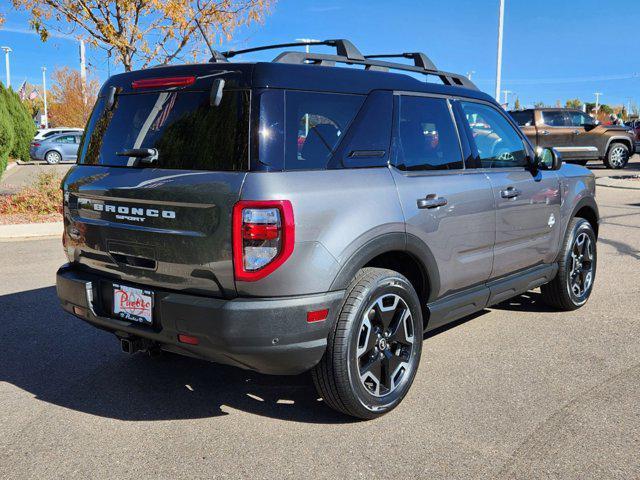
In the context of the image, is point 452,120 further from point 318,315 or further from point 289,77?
point 318,315

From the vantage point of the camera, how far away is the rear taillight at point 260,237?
2.95 metres

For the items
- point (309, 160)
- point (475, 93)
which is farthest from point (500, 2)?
point (309, 160)

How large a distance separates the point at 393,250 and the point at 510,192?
1.42m

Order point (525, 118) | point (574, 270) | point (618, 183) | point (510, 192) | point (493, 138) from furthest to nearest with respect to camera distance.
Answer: point (525, 118), point (618, 183), point (574, 270), point (493, 138), point (510, 192)

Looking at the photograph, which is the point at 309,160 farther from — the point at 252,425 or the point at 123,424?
the point at 123,424

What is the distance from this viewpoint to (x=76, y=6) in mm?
11758

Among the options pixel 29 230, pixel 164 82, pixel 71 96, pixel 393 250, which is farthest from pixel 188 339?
pixel 71 96

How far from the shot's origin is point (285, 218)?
2.96 m

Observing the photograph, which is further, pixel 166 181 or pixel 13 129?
pixel 13 129

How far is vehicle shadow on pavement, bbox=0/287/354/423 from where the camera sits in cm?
369

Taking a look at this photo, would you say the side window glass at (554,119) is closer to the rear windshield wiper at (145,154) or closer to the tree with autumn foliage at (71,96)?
the rear windshield wiper at (145,154)

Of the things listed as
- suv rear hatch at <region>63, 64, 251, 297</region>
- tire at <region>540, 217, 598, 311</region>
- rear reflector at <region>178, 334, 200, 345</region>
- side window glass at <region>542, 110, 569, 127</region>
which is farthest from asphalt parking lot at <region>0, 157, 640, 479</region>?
side window glass at <region>542, 110, 569, 127</region>

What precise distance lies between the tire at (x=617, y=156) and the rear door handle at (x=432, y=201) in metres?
20.1

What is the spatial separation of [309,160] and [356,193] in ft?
1.03
